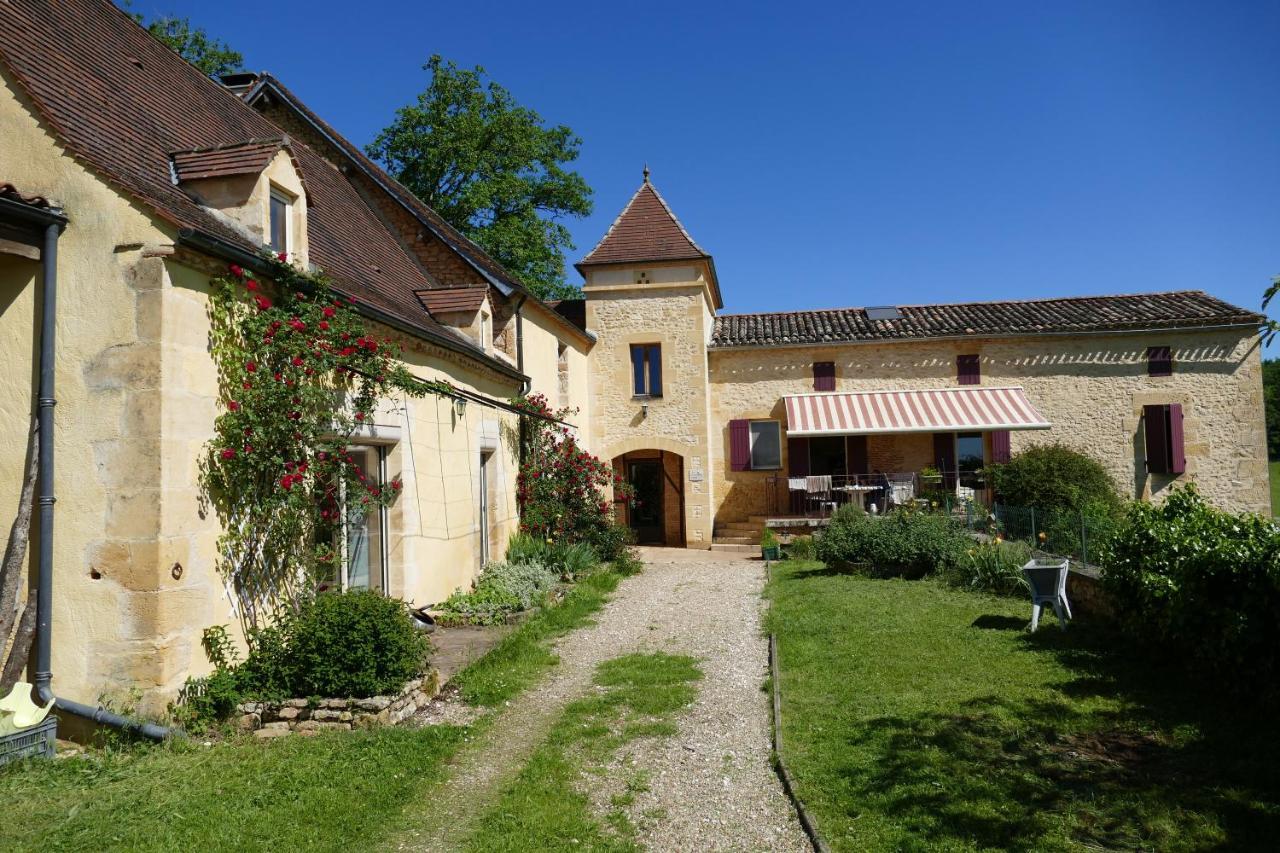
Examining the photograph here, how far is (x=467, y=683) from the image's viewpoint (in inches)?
326

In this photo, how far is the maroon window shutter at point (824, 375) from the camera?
23141 millimetres

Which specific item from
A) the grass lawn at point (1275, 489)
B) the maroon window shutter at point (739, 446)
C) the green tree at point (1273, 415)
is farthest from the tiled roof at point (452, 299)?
the green tree at point (1273, 415)

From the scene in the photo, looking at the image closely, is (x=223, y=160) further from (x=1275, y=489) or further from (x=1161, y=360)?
(x=1275, y=489)

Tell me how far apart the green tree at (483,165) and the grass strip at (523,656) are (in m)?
17.5

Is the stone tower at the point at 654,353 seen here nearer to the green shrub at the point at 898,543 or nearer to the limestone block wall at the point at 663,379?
the limestone block wall at the point at 663,379

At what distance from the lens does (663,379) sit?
22375 mm

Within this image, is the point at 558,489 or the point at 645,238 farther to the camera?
the point at 645,238

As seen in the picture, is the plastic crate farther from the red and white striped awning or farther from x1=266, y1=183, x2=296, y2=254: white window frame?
the red and white striped awning

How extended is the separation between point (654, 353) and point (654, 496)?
4499 mm

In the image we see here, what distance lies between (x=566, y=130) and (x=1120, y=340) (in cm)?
2078

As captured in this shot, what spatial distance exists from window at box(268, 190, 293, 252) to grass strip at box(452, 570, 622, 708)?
515cm

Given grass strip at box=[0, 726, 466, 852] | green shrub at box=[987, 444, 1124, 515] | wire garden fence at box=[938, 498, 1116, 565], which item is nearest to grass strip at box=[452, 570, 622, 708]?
A: grass strip at box=[0, 726, 466, 852]

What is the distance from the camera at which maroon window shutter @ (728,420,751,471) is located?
23.0 metres

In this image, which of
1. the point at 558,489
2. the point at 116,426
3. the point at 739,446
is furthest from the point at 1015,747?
the point at 739,446
